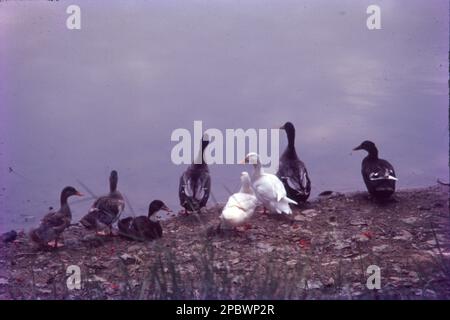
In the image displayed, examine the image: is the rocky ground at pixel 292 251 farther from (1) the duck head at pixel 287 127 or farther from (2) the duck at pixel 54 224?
(1) the duck head at pixel 287 127

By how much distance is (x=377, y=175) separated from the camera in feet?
18.6

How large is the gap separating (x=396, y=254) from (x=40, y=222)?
288 centimetres

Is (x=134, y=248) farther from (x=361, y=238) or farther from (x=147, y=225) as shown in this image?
(x=361, y=238)

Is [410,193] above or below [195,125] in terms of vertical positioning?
below

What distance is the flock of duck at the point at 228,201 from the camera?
16.6ft

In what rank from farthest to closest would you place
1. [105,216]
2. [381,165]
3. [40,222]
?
[381,165] < [105,216] < [40,222]

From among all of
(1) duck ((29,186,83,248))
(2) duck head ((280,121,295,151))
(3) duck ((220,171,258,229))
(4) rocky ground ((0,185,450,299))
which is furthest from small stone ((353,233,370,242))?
(1) duck ((29,186,83,248))

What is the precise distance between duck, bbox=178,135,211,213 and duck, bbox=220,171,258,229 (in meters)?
0.45

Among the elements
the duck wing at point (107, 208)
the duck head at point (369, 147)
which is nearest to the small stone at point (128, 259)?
the duck wing at point (107, 208)

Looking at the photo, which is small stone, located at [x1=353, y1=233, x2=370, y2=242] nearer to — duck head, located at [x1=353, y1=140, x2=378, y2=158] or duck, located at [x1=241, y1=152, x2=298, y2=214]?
duck, located at [x1=241, y1=152, x2=298, y2=214]

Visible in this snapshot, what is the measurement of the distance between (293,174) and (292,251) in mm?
1422
